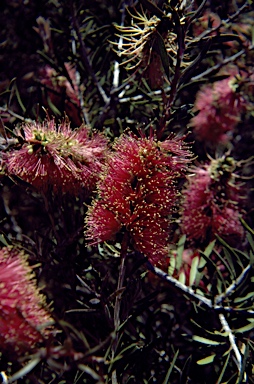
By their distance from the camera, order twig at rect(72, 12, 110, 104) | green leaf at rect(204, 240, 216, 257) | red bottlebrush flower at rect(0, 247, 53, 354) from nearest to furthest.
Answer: red bottlebrush flower at rect(0, 247, 53, 354), green leaf at rect(204, 240, 216, 257), twig at rect(72, 12, 110, 104)

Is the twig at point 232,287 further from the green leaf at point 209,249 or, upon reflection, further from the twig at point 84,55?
the twig at point 84,55

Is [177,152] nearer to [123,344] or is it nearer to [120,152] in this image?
[120,152]

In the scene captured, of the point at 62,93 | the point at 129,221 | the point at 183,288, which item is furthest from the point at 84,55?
the point at 183,288

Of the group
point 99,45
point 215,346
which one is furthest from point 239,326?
point 99,45

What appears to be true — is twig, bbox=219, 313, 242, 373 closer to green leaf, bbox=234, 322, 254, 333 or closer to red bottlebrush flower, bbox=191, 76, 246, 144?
green leaf, bbox=234, 322, 254, 333

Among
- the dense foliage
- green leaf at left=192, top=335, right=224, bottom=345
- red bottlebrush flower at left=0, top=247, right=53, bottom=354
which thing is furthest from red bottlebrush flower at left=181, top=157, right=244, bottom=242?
red bottlebrush flower at left=0, top=247, right=53, bottom=354

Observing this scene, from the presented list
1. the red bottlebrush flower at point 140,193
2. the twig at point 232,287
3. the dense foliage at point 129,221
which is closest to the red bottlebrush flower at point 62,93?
the dense foliage at point 129,221
